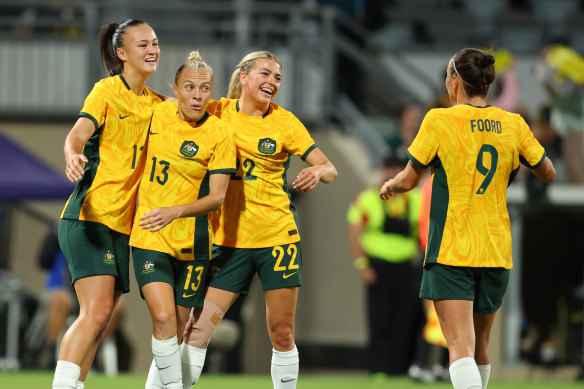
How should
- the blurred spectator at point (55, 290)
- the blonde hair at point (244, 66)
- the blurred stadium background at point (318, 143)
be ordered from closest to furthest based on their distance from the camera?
the blonde hair at point (244, 66) → the blurred spectator at point (55, 290) → the blurred stadium background at point (318, 143)

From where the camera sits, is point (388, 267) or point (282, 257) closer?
point (282, 257)

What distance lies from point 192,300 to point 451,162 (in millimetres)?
1618

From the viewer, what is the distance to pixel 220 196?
595cm

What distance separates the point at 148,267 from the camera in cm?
599

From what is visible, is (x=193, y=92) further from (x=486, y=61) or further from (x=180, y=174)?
(x=486, y=61)

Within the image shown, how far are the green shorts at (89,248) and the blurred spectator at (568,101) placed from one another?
26.2 feet

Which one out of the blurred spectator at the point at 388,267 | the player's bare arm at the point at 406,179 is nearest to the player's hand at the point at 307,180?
the player's bare arm at the point at 406,179

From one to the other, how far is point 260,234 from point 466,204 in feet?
4.04

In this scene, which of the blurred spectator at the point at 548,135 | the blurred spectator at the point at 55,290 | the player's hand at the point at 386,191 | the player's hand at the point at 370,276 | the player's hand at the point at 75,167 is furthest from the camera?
the blurred spectator at the point at 548,135

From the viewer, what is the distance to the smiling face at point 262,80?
20.9ft

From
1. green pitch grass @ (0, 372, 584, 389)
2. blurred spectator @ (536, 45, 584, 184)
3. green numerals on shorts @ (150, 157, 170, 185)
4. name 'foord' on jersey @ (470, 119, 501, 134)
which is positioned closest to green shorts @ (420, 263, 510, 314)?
name 'foord' on jersey @ (470, 119, 501, 134)

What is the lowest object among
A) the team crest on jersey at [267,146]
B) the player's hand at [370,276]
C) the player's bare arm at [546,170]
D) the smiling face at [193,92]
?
the player's hand at [370,276]

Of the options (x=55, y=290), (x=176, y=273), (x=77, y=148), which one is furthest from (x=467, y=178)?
(x=55, y=290)

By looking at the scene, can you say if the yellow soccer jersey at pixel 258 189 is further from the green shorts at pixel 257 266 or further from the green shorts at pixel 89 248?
the green shorts at pixel 89 248
